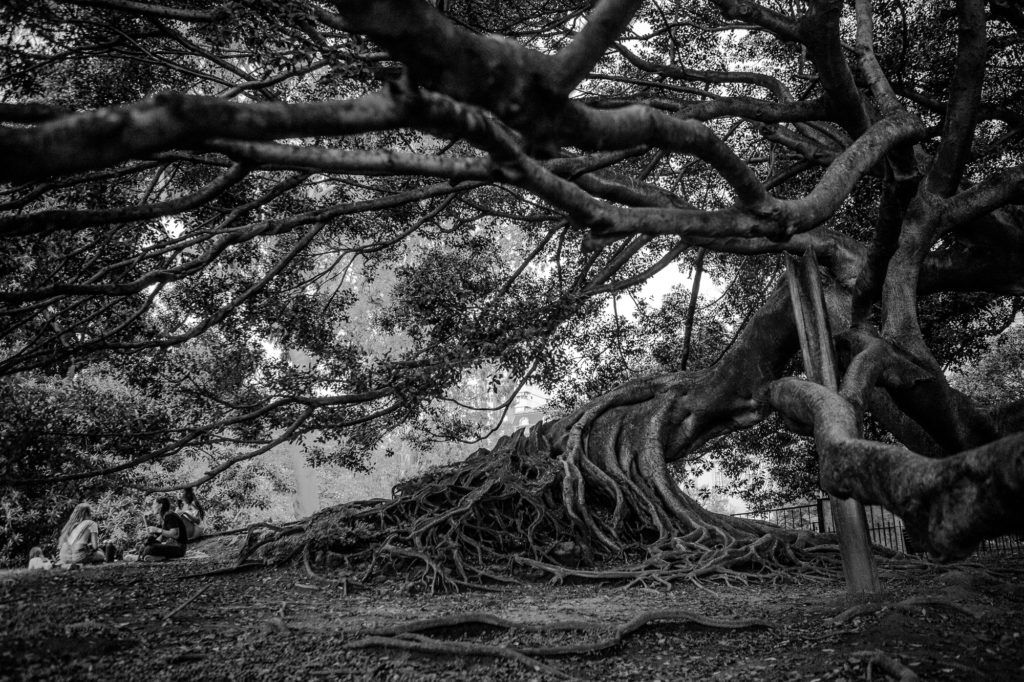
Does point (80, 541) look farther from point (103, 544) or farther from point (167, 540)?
point (103, 544)

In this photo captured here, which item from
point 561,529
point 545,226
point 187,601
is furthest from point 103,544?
point 545,226

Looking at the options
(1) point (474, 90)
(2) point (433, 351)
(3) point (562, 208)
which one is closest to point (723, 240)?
(3) point (562, 208)

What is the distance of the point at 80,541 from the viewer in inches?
338

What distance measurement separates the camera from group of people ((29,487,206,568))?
8555 millimetres

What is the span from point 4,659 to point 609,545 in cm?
561

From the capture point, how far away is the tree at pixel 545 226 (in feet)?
7.63

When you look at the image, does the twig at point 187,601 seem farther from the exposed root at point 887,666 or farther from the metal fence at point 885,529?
the metal fence at point 885,529

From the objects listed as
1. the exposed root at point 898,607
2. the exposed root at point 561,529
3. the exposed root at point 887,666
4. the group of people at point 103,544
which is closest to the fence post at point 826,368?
the exposed root at point 898,607

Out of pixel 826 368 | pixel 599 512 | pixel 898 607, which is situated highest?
pixel 826 368

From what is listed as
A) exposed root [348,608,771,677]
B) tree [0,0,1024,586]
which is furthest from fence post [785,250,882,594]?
exposed root [348,608,771,677]

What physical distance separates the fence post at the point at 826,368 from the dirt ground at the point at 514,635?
285mm

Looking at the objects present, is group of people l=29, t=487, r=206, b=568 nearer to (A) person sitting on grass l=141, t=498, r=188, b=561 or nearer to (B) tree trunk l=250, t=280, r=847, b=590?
(A) person sitting on grass l=141, t=498, r=188, b=561

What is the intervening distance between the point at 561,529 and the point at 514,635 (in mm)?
3196

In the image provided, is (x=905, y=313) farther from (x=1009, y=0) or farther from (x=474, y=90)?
(x=474, y=90)
